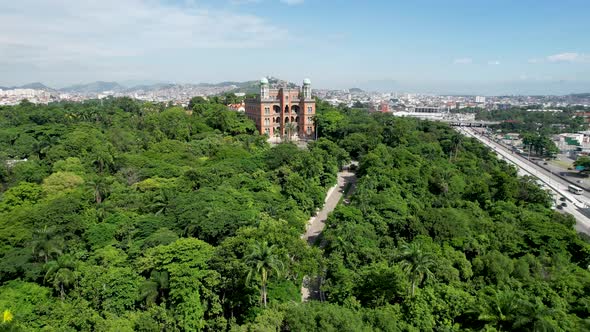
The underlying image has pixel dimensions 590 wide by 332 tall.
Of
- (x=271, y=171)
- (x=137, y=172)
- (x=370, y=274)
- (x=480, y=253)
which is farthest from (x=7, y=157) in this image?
(x=480, y=253)

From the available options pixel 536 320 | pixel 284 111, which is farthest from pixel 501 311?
pixel 284 111

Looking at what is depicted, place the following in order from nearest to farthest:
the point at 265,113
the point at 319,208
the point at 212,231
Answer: the point at 212,231
the point at 319,208
the point at 265,113

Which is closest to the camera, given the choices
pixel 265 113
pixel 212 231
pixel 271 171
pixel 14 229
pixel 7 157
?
pixel 212 231

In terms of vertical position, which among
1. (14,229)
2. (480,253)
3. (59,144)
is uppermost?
(59,144)

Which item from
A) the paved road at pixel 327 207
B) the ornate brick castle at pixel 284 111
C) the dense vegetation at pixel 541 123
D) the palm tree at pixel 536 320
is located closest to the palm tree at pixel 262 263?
the palm tree at pixel 536 320

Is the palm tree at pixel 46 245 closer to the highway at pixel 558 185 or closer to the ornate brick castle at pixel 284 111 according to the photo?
the ornate brick castle at pixel 284 111

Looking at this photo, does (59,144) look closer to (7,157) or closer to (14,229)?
(7,157)

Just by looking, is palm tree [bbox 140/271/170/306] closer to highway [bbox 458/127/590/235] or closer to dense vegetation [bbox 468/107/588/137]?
highway [bbox 458/127/590/235]

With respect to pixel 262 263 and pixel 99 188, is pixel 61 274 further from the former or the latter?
pixel 99 188
